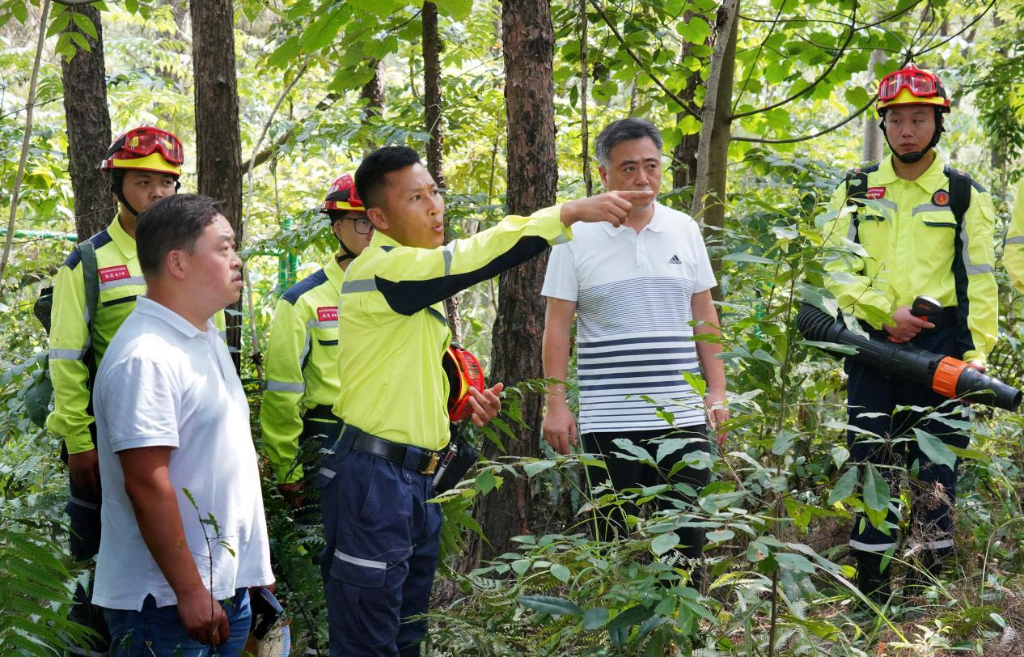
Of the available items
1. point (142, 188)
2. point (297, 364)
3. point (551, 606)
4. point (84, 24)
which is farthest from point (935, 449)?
point (84, 24)

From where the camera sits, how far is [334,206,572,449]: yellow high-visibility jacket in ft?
9.74

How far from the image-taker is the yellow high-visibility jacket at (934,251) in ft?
14.8

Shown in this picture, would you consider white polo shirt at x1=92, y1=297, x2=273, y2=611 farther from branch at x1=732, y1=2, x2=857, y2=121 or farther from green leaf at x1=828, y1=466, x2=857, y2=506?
branch at x1=732, y1=2, x2=857, y2=121

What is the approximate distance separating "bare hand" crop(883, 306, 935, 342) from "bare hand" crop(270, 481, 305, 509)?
9.08ft

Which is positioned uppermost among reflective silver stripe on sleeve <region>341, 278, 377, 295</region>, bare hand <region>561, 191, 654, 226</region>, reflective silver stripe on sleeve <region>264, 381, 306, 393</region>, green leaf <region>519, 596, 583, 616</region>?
bare hand <region>561, 191, 654, 226</region>

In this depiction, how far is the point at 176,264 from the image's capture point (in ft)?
8.84

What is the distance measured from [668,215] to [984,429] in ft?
11.1

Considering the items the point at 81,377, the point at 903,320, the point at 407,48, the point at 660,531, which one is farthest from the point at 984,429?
the point at 407,48

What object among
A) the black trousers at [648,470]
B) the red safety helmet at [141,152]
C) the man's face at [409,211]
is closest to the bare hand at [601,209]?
the man's face at [409,211]

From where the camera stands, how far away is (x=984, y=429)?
617cm

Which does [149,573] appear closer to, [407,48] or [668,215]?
[668,215]

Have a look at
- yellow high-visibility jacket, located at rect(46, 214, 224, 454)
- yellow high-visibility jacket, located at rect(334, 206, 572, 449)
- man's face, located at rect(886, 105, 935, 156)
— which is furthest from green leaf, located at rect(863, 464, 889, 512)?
man's face, located at rect(886, 105, 935, 156)

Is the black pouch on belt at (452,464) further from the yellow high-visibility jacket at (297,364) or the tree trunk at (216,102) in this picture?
the tree trunk at (216,102)

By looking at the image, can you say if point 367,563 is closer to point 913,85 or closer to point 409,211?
point 409,211
